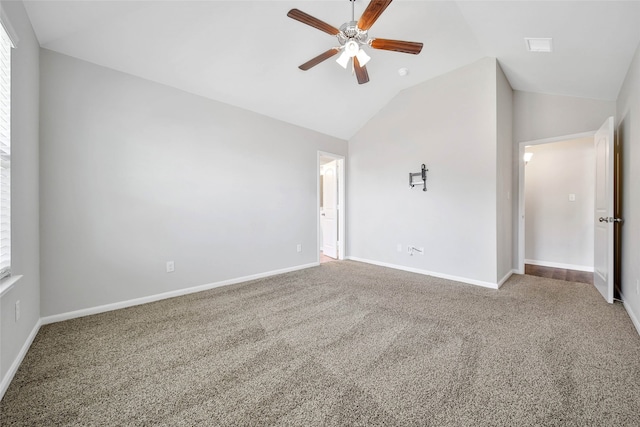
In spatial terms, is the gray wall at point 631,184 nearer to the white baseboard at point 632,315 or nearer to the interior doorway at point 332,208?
the white baseboard at point 632,315

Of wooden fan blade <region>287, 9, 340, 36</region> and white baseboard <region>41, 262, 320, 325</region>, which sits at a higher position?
wooden fan blade <region>287, 9, 340, 36</region>

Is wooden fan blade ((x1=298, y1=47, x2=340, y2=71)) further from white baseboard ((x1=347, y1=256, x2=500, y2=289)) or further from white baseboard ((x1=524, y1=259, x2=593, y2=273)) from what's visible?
white baseboard ((x1=524, y1=259, x2=593, y2=273))

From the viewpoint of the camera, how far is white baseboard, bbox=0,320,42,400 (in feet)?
4.83

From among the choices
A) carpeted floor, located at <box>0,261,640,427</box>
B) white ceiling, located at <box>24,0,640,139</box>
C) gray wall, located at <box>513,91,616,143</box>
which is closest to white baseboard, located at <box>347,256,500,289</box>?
carpeted floor, located at <box>0,261,640,427</box>

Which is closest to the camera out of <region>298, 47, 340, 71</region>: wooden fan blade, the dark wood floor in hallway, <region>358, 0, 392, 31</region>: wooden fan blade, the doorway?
<region>358, 0, 392, 31</region>: wooden fan blade

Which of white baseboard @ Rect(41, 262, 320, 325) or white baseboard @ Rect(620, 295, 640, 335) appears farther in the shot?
white baseboard @ Rect(41, 262, 320, 325)

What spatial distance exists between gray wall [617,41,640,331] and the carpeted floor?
0.98 feet

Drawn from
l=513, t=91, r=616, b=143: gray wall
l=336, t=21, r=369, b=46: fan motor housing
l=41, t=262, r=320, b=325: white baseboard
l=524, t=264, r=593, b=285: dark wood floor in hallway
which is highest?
l=336, t=21, r=369, b=46: fan motor housing

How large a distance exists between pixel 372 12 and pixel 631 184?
292 centimetres

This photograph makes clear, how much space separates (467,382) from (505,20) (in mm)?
3216

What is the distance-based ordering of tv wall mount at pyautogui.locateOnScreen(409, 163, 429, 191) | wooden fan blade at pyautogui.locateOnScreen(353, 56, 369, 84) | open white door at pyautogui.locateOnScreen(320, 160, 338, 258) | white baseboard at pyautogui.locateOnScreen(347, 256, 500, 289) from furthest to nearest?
1. open white door at pyautogui.locateOnScreen(320, 160, 338, 258)
2. tv wall mount at pyautogui.locateOnScreen(409, 163, 429, 191)
3. white baseboard at pyautogui.locateOnScreen(347, 256, 500, 289)
4. wooden fan blade at pyautogui.locateOnScreen(353, 56, 369, 84)

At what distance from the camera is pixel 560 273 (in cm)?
403

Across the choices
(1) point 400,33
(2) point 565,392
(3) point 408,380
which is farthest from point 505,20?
(3) point 408,380

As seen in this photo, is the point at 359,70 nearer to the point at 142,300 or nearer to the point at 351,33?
the point at 351,33
